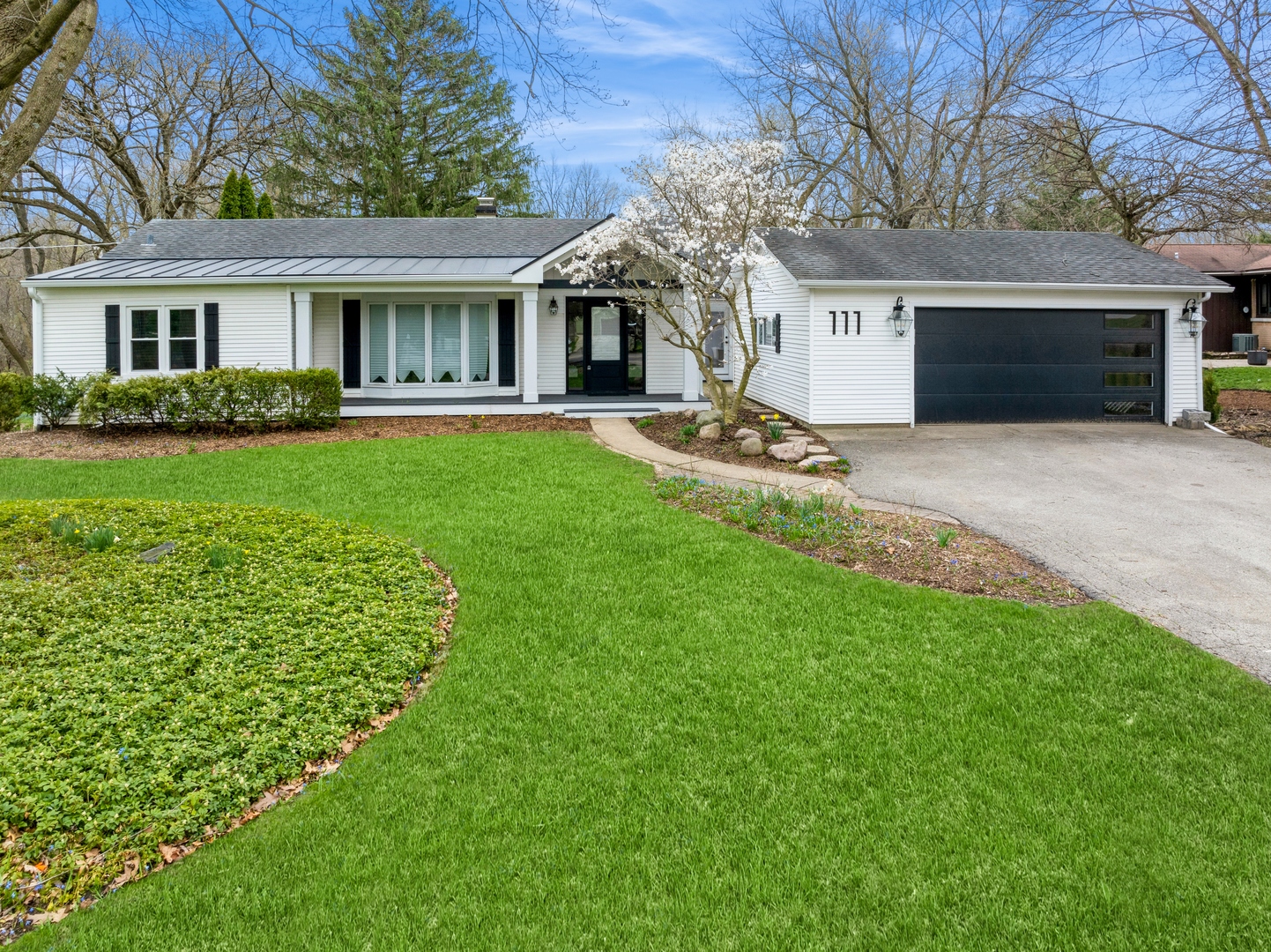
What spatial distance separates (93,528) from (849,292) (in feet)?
35.5

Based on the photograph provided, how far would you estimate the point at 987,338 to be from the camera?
561 inches

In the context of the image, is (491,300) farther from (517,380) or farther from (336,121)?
(336,121)

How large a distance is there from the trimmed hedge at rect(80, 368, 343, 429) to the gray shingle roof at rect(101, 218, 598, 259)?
4493 millimetres

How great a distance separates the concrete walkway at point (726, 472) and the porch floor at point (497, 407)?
2353 mm

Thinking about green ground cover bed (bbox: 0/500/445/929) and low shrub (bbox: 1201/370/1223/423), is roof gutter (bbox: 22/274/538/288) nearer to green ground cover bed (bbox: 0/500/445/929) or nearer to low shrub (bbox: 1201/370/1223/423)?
green ground cover bed (bbox: 0/500/445/929)

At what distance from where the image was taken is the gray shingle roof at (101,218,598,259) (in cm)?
1778

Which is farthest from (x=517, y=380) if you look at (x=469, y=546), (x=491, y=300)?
(x=469, y=546)

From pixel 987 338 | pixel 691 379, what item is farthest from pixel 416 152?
pixel 987 338

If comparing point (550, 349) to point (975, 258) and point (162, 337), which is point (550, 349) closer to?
point (162, 337)

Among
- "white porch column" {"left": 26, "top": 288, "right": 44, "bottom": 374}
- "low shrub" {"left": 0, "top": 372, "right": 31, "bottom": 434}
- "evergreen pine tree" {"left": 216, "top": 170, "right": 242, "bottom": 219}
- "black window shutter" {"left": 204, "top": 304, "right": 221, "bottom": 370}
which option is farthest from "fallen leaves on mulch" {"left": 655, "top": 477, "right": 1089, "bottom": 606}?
"evergreen pine tree" {"left": 216, "top": 170, "right": 242, "bottom": 219}

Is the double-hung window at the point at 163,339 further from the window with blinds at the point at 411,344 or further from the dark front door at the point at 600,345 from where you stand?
the dark front door at the point at 600,345

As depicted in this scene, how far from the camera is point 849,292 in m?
13.7

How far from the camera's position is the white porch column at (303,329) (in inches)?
610

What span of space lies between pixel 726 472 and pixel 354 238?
480 inches
